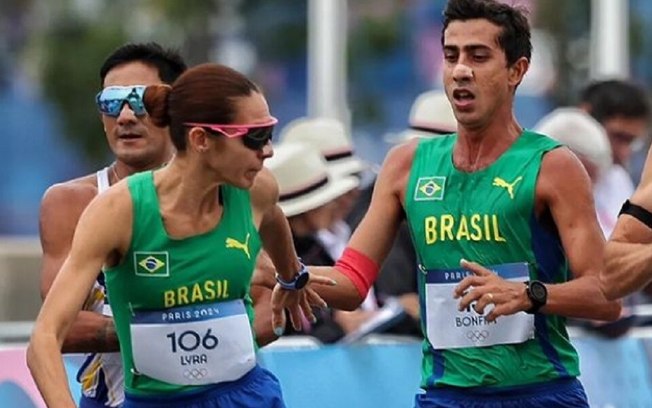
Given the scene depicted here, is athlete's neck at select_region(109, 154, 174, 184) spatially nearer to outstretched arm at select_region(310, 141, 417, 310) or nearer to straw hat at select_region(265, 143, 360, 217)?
outstretched arm at select_region(310, 141, 417, 310)

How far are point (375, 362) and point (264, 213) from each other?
2215 mm

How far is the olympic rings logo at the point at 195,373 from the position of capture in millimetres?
6543

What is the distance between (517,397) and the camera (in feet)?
22.4

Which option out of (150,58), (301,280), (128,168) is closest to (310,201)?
(150,58)

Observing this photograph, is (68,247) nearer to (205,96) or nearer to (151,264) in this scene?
(151,264)

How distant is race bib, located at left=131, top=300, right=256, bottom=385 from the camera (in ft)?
21.4

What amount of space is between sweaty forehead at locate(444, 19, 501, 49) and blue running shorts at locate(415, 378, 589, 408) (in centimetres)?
116

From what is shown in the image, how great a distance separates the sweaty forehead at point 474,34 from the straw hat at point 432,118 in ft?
10.1

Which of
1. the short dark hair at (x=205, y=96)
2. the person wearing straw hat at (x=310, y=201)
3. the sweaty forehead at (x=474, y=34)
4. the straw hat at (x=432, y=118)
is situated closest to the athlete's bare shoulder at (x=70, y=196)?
the short dark hair at (x=205, y=96)

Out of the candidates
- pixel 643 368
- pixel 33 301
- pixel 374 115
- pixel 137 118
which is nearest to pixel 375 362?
pixel 643 368

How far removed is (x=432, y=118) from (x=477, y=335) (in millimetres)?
3451

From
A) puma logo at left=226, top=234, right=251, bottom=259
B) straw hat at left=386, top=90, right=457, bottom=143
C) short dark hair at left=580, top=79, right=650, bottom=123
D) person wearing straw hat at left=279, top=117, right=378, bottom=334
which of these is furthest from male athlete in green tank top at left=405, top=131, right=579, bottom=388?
short dark hair at left=580, top=79, right=650, bottom=123

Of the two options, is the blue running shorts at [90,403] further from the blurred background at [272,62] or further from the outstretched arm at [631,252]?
the blurred background at [272,62]

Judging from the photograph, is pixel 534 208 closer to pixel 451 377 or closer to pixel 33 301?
pixel 451 377
